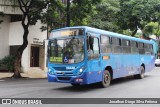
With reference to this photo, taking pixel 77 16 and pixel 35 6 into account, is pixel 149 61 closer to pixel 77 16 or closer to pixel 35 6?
pixel 77 16

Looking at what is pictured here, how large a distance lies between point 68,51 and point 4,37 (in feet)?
55.8

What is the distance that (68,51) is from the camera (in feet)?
43.8

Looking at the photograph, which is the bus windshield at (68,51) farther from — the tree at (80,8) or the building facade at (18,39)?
the building facade at (18,39)

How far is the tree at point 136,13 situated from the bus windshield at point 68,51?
2276 cm

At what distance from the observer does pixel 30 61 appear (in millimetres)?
29266

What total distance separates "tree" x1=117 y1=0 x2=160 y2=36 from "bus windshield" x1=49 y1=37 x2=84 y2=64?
22.8m

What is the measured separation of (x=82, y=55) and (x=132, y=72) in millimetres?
6365

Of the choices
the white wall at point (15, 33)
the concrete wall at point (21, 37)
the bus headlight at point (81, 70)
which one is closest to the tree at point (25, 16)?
the concrete wall at point (21, 37)

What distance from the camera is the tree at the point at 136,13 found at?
35.1 metres

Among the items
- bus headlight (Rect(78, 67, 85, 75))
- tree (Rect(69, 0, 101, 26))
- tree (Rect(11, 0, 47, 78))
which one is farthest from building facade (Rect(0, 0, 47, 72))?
bus headlight (Rect(78, 67, 85, 75))

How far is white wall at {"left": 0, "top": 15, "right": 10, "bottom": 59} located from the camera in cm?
2855

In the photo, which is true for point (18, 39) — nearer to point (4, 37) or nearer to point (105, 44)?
point (4, 37)

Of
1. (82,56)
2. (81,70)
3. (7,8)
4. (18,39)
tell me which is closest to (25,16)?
(7,8)

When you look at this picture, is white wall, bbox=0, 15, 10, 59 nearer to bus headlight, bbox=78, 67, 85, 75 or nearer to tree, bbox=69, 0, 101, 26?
tree, bbox=69, 0, 101, 26
